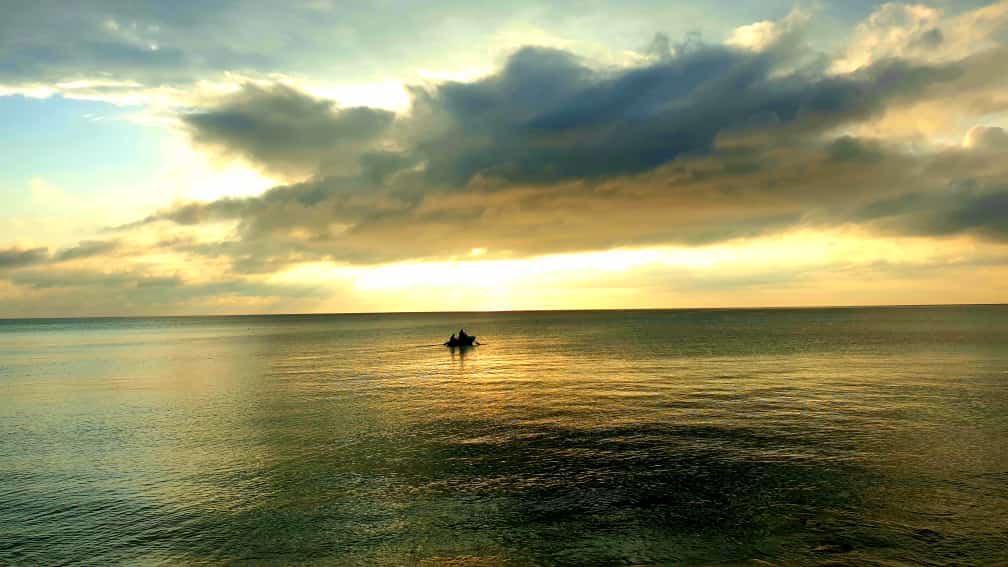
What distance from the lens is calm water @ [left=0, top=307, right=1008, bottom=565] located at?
2445cm

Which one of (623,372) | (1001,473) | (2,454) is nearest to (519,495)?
(1001,473)

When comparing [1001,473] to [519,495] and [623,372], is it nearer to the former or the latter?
[519,495]

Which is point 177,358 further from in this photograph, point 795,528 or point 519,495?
point 795,528

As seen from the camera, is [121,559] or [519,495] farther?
[519,495]

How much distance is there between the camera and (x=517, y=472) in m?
34.4

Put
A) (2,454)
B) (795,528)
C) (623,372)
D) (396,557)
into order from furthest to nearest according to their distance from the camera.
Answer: (623,372) → (2,454) → (795,528) → (396,557)

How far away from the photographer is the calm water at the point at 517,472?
24453mm

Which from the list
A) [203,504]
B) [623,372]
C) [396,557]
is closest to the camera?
[396,557]

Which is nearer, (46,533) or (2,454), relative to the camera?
(46,533)

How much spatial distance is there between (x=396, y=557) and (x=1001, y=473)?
108ft

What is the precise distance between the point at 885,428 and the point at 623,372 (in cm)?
4119

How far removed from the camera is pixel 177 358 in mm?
126375

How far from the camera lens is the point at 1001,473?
32.7 m

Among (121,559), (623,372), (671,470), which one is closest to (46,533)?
(121,559)
